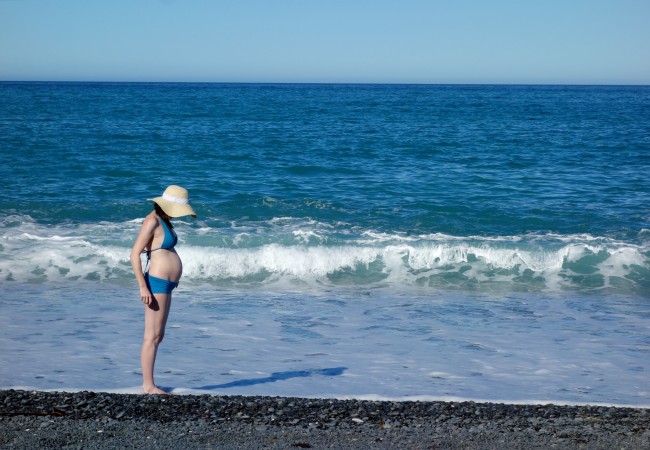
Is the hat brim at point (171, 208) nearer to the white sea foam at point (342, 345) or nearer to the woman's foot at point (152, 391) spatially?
the woman's foot at point (152, 391)

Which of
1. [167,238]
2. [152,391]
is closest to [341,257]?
[152,391]

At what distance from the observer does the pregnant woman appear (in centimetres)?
591

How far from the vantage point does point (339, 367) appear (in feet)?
24.1

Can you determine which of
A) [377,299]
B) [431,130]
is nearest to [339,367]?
[377,299]

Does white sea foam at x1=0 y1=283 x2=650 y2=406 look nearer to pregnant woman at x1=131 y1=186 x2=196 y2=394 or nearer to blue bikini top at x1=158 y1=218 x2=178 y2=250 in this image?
pregnant woman at x1=131 y1=186 x2=196 y2=394

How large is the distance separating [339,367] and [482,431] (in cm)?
212

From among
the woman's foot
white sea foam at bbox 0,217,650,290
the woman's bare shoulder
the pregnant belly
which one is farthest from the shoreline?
white sea foam at bbox 0,217,650,290

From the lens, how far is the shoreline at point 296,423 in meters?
5.24

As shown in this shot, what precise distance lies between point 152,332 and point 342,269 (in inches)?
256

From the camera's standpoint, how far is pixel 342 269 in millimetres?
12430

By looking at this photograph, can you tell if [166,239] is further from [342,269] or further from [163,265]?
[342,269]

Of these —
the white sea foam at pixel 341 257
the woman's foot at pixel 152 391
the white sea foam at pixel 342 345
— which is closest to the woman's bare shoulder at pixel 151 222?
the woman's foot at pixel 152 391

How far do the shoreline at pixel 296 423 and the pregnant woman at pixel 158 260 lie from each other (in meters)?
0.59

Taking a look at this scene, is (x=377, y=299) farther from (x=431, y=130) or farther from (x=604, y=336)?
(x=431, y=130)
